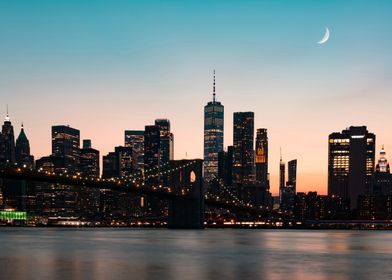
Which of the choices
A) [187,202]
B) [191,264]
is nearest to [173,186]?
[187,202]

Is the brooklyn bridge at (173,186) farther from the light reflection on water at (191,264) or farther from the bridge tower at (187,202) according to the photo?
the light reflection on water at (191,264)

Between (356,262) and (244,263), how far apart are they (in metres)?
8.47

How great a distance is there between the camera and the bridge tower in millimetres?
99938

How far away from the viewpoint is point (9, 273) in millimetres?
39969

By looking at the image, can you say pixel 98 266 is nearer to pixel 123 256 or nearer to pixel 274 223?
pixel 123 256

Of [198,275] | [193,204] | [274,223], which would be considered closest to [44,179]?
[193,204]

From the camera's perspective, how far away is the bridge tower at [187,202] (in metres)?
99.9

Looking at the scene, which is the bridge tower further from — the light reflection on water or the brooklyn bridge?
the light reflection on water

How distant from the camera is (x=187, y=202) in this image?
100938 mm

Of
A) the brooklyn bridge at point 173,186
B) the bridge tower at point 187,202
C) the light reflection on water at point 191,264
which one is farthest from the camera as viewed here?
the bridge tower at point 187,202

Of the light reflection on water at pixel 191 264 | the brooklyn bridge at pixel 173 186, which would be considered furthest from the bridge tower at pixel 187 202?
the light reflection on water at pixel 191 264

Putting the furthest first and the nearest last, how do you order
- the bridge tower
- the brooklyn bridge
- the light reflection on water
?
the bridge tower → the brooklyn bridge → the light reflection on water

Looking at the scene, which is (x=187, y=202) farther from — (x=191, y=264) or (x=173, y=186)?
(x=191, y=264)

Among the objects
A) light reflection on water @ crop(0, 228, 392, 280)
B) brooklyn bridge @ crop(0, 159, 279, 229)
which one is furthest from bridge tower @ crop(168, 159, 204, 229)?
light reflection on water @ crop(0, 228, 392, 280)
